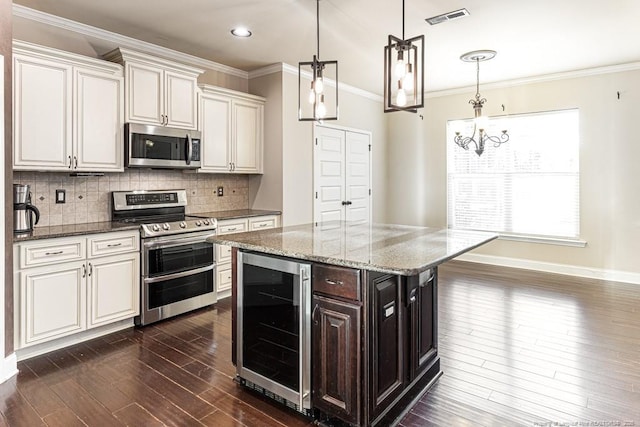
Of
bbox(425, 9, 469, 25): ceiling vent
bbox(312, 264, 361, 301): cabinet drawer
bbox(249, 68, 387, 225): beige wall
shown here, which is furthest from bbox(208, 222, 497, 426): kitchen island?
bbox(249, 68, 387, 225): beige wall

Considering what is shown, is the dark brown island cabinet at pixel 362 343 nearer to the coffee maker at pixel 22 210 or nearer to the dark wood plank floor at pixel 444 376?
the dark wood plank floor at pixel 444 376

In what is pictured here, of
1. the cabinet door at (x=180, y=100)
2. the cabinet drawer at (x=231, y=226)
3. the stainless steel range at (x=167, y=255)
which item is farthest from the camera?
the cabinet drawer at (x=231, y=226)

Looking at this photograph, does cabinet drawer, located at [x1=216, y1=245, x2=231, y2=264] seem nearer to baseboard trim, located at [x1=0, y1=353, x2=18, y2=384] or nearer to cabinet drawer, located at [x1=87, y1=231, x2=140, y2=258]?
cabinet drawer, located at [x1=87, y1=231, x2=140, y2=258]

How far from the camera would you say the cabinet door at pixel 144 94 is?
3.65m

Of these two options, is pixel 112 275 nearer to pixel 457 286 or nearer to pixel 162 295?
pixel 162 295

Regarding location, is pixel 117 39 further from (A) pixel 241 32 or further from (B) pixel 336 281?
(B) pixel 336 281

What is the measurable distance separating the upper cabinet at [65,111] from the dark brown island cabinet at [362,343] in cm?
253

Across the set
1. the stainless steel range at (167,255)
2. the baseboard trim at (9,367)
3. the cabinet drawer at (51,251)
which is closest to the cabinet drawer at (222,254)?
the stainless steel range at (167,255)

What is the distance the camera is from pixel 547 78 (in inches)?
215

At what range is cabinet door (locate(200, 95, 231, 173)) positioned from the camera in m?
4.41

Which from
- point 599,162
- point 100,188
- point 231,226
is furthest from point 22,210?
point 599,162

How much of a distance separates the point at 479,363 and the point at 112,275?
3057 millimetres

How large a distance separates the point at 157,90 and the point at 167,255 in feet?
5.40

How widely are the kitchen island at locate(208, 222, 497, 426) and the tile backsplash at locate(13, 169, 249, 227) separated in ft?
6.40
